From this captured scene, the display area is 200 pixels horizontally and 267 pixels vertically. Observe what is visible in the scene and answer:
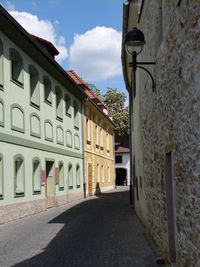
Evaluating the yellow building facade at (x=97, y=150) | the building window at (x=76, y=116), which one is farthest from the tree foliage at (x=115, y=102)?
the building window at (x=76, y=116)

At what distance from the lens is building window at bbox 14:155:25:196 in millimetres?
15117

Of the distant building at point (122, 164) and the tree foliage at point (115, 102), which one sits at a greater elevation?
the tree foliage at point (115, 102)

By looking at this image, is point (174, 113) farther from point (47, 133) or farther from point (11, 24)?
point (47, 133)

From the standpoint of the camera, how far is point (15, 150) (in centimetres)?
1503

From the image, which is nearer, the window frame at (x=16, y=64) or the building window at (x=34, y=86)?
the window frame at (x=16, y=64)

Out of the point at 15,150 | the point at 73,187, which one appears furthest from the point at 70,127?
the point at 15,150

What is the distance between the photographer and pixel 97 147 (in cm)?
3294

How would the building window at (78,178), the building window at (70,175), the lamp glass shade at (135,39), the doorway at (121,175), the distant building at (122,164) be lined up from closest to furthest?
the lamp glass shade at (135,39) < the building window at (70,175) < the building window at (78,178) < the distant building at (122,164) < the doorway at (121,175)

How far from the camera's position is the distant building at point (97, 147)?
28.6 metres

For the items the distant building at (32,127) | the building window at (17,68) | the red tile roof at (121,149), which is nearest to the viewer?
the distant building at (32,127)

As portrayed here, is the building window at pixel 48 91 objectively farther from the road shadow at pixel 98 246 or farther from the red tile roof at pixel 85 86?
the red tile roof at pixel 85 86

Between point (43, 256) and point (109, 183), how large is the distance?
3221cm

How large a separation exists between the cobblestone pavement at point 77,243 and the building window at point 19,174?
152 centimetres

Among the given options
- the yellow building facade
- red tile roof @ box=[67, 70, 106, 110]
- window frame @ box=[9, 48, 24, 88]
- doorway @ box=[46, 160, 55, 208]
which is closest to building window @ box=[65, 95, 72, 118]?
the yellow building facade
